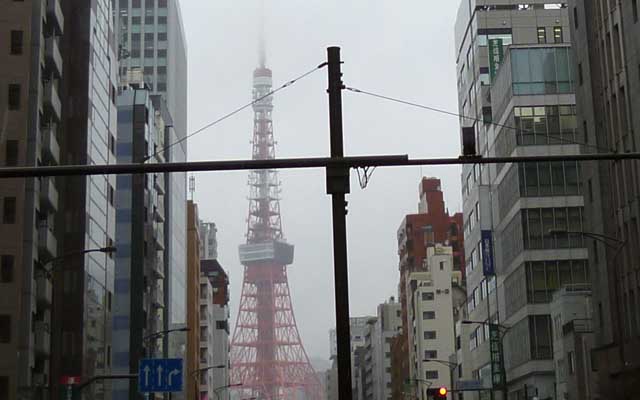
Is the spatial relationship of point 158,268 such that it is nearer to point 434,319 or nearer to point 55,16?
point 55,16

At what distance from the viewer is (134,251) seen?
99.9 m

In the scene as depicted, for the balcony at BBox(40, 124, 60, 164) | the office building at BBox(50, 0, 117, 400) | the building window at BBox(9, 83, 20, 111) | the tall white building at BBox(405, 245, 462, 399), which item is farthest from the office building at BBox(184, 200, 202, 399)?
the building window at BBox(9, 83, 20, 111)

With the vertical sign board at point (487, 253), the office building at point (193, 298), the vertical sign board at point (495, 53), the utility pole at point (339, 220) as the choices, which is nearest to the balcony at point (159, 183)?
the office building at point (193, 298)

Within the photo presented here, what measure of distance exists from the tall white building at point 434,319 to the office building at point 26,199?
98.8m

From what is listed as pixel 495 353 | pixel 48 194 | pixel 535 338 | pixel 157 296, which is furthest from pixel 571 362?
pixel 157 296

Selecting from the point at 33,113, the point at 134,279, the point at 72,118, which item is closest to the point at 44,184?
the point at 33,113

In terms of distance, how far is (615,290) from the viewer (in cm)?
5928

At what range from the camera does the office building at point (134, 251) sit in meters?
97.0

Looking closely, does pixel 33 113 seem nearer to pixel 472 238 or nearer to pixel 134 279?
pixel 134 279

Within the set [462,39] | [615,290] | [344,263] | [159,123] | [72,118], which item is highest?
[462,39]

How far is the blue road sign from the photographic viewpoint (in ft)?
157

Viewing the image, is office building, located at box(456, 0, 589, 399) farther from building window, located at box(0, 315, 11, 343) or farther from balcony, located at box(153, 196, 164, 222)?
building window, located at box(0, 315, 11, 343)

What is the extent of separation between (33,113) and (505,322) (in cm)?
4493

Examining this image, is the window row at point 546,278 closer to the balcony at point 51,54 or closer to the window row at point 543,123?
the window row at point 543,123
